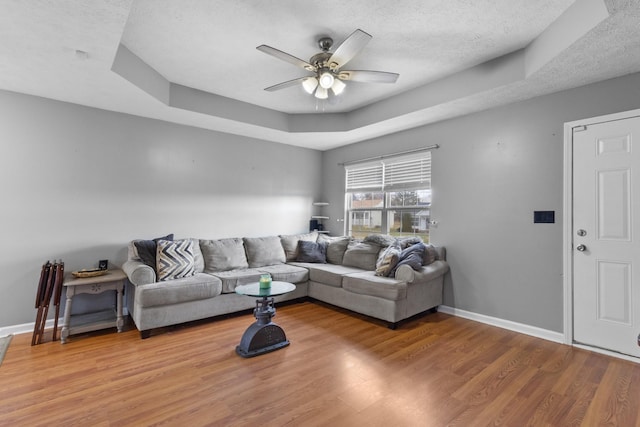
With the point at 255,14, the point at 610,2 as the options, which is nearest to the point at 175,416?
the point at 255,14

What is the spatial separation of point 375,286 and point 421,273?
55 cm

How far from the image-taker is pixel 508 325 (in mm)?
3365

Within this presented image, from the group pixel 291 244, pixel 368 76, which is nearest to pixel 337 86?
pixel 368 76

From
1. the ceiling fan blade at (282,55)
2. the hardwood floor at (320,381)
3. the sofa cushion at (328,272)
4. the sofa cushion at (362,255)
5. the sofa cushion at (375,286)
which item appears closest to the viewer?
the hardwood floor at (320,381)

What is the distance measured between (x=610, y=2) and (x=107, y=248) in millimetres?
5035

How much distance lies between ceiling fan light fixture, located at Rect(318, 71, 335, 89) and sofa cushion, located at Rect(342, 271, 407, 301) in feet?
7.08

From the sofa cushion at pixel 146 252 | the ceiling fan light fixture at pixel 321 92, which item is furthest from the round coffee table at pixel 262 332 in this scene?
the ceiling fan light fixture at pixel 321 92

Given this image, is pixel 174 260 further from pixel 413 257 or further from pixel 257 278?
pixel 413 257

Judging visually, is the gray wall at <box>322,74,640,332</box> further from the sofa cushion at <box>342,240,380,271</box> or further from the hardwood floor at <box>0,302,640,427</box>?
the sofa cushion at <box>342,240,380,271</box>

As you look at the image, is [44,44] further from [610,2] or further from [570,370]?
[570,370]

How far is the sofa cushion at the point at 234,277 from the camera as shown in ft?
11.7

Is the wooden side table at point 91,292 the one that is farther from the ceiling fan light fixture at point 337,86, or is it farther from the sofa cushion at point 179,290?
the ceiling fan light fixture at point 337,86

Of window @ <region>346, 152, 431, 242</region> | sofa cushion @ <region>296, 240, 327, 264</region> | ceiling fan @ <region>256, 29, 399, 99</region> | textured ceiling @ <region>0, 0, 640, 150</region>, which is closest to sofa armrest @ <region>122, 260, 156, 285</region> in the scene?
textured ceiling @ <region>0, 0, 640, 150</region>

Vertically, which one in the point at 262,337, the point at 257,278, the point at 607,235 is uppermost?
the point at 607,235
